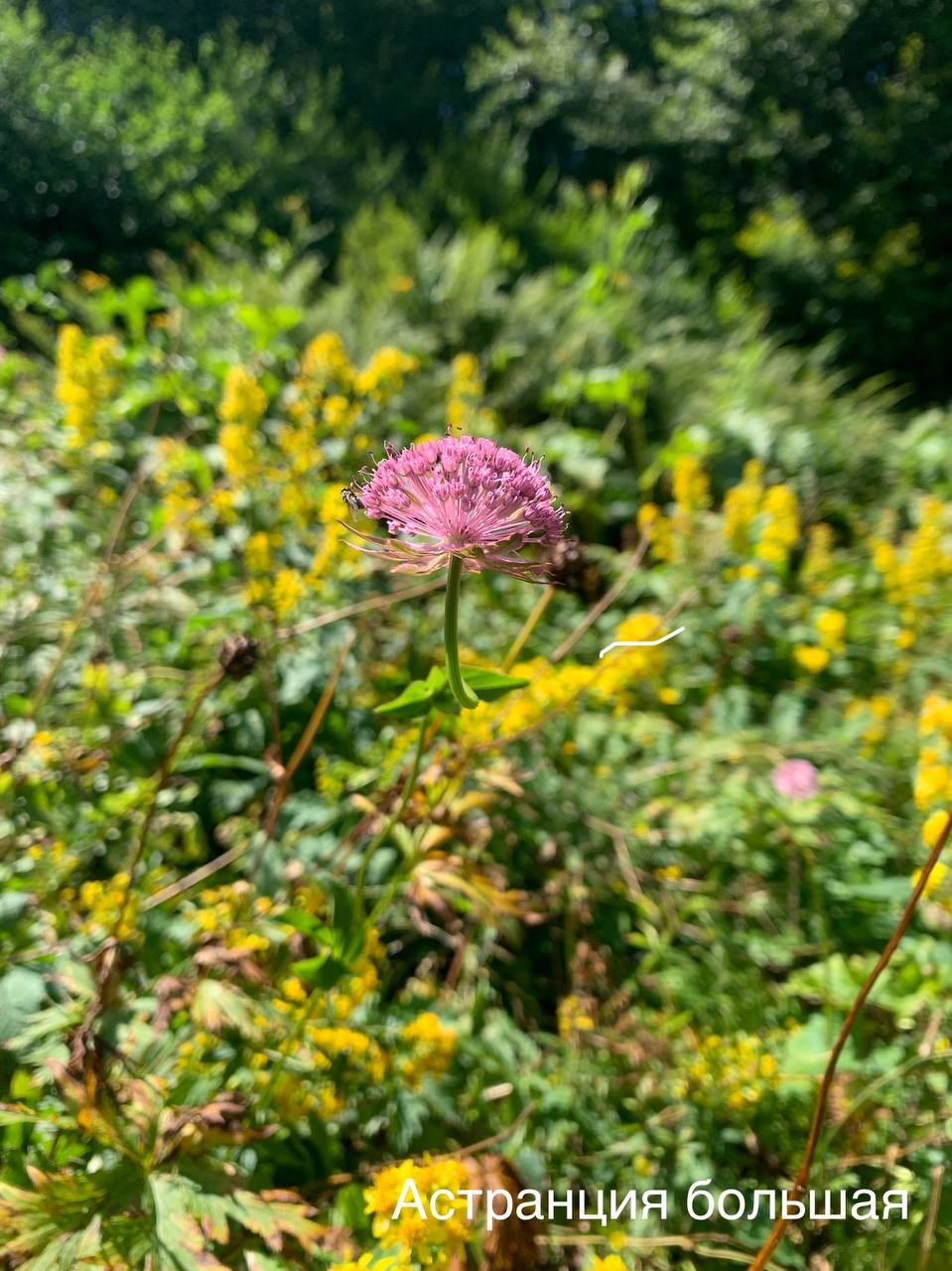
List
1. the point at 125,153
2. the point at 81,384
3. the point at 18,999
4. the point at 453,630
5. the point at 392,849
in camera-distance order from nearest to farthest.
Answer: the point at 453,630
the point at 18,999
the point at 392,849
the point at 81,384
the point at 125,153

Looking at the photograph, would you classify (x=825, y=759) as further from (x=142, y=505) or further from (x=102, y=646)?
(x=142, y=505)

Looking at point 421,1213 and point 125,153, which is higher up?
point 125,153

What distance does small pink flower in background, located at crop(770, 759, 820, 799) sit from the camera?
1.63m

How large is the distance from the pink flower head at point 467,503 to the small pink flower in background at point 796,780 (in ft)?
3.90

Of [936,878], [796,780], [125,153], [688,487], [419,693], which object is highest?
[125,153]

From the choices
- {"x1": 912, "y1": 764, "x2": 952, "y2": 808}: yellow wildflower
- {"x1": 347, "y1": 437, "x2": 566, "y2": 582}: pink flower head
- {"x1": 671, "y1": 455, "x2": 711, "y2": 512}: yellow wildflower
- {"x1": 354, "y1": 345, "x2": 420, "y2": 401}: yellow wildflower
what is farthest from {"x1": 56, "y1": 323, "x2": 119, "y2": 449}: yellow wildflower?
{"x1": 912, "y1": 764, "x2": 952, "y2": 808}: yellow wildflower

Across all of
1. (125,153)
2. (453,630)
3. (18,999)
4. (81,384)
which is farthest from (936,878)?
(125,153)

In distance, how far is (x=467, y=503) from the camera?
2.03 ft

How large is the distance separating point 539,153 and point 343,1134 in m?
10.6

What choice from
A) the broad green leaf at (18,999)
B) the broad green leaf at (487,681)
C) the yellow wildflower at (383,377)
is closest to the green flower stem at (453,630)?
the broad green leaf at (487,681)

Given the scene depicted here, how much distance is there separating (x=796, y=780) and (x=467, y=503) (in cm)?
127

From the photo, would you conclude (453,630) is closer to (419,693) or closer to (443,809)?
(419,693)

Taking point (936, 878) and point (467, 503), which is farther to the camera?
point (936, 878)

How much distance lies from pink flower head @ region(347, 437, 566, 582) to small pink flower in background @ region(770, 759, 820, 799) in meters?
1.19
